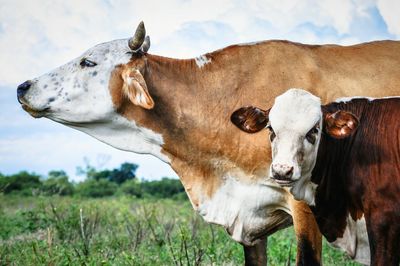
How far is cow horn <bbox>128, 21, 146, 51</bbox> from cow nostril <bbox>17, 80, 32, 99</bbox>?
116 centimetres

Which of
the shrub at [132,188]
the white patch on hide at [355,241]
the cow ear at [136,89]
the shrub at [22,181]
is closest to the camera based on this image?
the white patch on hide at [355,241]

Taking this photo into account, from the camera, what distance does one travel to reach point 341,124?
644cm

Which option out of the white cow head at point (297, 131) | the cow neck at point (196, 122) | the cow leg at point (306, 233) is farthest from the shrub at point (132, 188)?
the white cow head at point (297, 131)

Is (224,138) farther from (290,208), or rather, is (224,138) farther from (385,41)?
(385,41)

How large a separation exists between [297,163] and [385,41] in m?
3.17

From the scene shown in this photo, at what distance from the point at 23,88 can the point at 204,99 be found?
1914 mm

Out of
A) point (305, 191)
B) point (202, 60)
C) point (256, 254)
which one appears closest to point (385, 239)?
point (305, 191)

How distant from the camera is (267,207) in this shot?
7812 mm

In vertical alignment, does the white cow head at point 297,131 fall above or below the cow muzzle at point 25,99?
below

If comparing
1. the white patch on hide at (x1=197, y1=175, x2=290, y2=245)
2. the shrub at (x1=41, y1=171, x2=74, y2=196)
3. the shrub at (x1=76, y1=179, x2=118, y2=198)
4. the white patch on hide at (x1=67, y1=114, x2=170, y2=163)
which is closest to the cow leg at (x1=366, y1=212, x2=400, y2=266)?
the white patch on hide at (x1=197, y1=175, x2=290, y2=245)

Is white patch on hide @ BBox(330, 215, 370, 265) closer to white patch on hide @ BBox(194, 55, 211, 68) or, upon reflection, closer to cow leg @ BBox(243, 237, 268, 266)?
cow leg @ BBox(243, 237, 268, 266)

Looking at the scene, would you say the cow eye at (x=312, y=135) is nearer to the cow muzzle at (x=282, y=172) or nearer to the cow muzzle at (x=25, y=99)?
the cow muzzle at (x=282, y=172)

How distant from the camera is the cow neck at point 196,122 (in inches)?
311

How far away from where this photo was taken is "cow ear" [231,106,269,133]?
6.75 meters
